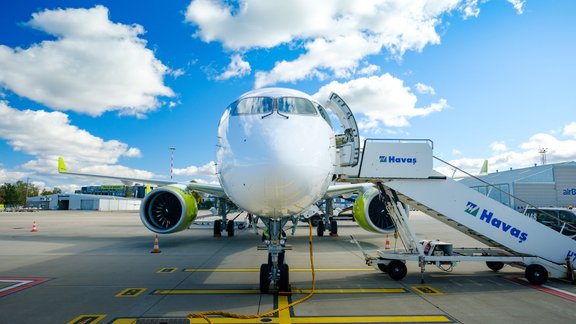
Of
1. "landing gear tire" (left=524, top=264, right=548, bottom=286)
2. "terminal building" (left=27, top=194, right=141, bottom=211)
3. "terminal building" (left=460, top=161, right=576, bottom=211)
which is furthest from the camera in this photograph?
"terminal building" (left=27, top=194, right=141, bottom=211)

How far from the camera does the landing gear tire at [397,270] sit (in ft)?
25.0

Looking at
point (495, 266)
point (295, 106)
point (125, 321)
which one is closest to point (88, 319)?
point (125, 321)

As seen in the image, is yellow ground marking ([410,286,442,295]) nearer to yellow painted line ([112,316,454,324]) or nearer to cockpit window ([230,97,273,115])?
yellow painted line ([112,316,454,324])

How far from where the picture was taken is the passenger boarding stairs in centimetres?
769

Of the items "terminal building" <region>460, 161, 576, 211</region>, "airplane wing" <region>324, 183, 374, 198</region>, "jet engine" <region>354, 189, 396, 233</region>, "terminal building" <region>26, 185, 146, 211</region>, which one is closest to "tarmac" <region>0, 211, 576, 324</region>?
"jet engine" <region>354, 189, 396, 233</region>

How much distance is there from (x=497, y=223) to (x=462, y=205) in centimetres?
81

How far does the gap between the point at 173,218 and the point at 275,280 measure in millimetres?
7213

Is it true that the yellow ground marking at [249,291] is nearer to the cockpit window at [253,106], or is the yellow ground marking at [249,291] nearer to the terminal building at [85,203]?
the cockpit window at [253,106]

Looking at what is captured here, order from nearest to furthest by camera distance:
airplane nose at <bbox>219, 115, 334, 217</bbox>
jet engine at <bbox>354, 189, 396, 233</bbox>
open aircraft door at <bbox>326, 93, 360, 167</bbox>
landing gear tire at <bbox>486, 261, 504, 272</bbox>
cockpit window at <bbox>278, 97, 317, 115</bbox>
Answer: airplane nose at <bbox>219, 115, 334, 217</bbox> → cockpit window at <bbox>278, 97, 317, 115</bbox> → open aircraft door at <bbox>326, 93, 360, 167</bbox> → landing gear tire at <bbox>486, 261, 504, 272</bbox> → jet engine at <bbox>354, 189, 396, 233</bbox>

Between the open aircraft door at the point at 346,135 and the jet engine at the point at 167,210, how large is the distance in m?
6.44

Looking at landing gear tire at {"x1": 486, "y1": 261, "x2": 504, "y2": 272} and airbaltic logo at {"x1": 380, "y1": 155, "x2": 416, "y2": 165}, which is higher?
airbaltic logo at {"x1": 380, "y1": 155, "x2": 416, "y2": 165}

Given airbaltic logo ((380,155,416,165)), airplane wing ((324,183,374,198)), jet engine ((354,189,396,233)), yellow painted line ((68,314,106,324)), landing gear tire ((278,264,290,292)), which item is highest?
airbaltic logo ((380,155,416,165))

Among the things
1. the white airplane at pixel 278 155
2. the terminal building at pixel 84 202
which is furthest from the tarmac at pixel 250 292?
the terminal building at pixel 84 202

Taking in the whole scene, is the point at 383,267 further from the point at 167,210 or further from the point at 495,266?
the point at 167,210
